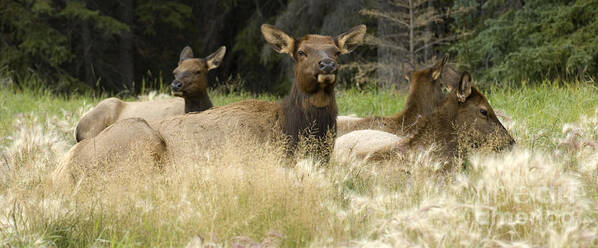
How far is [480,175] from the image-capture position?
610 cm

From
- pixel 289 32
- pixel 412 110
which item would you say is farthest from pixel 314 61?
pixel 289 32

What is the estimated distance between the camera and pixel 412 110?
1042 centimetres

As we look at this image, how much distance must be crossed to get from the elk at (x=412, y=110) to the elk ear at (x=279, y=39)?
1916 mm

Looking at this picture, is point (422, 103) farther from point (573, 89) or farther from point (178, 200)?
point (178, 200)

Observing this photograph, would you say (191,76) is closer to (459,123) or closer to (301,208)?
(459,123)

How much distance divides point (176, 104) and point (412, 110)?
153 inches

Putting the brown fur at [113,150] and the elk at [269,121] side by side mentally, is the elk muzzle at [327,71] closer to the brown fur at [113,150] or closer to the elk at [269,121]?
the elk at [269,121]

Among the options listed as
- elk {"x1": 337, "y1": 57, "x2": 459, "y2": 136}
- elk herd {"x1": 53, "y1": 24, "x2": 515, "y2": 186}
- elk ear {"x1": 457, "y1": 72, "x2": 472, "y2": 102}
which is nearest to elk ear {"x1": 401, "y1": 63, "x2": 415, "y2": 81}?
elk {"x1": 337, "y1": 57, "x2": 459, "y2": 136}

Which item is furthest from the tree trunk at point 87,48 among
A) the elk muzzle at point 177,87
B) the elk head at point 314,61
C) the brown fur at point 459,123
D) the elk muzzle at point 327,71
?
the brown fur at point 459,123

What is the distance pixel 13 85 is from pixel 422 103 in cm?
975

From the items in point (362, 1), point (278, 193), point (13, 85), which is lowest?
point (13, 85)

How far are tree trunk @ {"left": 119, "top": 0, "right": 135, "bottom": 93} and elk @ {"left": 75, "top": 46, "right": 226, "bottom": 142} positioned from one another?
13584 millimetres

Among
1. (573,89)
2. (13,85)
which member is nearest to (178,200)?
(573,89)

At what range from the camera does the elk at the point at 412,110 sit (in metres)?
10.1
